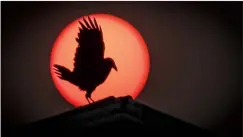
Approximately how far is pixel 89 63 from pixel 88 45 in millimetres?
55

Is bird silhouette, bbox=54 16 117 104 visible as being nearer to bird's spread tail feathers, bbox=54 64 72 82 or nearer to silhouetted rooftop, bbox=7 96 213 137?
bird's spread tail feathers, bbox=54 64 72 82

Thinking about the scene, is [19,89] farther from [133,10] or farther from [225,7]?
[225,7]

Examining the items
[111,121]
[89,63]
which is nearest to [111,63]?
[89,63]

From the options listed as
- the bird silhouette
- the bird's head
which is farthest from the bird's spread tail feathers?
the bird's head

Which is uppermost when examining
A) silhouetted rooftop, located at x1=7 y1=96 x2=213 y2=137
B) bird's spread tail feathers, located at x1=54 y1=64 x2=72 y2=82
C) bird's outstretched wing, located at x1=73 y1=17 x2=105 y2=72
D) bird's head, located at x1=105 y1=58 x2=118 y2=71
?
bird's outstretched wing, located at x1=73 y1=17 x2=105 y2=72

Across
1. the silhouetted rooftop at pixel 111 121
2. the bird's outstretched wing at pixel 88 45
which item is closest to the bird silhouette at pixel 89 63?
the bird's outstretched wing at pixel 88 45

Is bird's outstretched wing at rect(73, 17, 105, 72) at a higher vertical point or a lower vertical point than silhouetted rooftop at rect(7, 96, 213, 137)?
higher

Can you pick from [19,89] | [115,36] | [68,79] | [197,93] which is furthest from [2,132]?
[197,93]

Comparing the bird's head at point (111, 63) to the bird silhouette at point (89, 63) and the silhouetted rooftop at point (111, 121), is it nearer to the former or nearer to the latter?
the bird silhouette at point (89, 63)

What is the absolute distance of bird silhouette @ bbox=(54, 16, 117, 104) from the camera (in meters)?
0.91

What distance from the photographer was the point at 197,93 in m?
0.97

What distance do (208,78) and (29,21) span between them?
1.96 feet

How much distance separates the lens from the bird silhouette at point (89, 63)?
0.91m

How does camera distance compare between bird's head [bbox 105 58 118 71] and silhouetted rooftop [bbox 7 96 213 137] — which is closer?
silhouetted rooftop [bbox 7 96 213 137]
